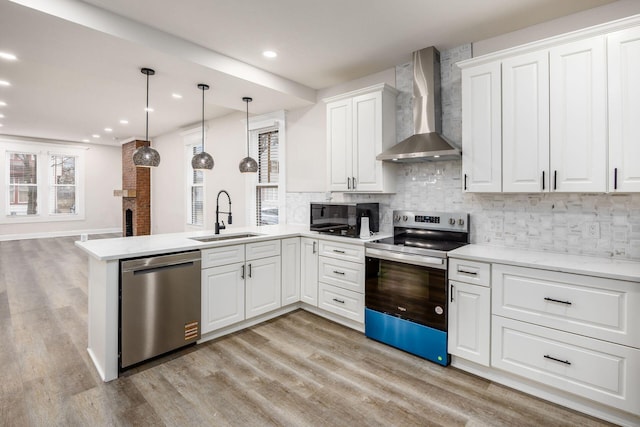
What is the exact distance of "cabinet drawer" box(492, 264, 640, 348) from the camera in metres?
1.91

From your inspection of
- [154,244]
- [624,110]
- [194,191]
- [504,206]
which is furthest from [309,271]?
[194,191]

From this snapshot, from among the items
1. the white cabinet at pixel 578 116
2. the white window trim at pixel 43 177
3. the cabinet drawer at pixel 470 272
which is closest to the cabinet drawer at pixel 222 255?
the cabinet drawer at pixel 470 272

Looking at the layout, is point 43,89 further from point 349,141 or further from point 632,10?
point 632,10

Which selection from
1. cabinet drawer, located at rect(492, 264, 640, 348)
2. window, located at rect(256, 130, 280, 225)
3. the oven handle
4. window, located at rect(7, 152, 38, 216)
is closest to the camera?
cabinet drawer, located at rect(492, 264, 640, 348)

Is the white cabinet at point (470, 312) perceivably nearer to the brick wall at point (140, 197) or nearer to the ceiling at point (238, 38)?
the ceiling at point (238, 38)

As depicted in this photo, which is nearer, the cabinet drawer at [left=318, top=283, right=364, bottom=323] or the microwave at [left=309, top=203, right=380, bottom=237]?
the cabinet drawer at [left=318, top=283, right=364, bottom=323]

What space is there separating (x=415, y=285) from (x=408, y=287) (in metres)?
0.07

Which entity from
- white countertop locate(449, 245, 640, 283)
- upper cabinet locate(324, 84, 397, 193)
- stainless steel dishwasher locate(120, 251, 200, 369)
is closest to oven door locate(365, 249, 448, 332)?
white countertop locate(449, 245, 640, 283)

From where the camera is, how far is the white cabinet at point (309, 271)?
3.62 meters

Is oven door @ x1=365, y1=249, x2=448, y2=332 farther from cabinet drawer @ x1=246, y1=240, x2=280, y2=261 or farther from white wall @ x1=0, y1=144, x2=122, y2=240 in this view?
white wall @ x1=0, y1=144, x2=122, y2=240

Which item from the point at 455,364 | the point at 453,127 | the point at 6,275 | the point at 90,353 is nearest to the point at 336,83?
the point at 453,127

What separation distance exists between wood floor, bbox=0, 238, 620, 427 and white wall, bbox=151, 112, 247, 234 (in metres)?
2.95

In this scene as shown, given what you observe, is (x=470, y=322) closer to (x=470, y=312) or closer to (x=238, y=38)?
(x=470, y=312)

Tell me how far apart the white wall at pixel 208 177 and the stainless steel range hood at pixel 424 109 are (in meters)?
3.11
